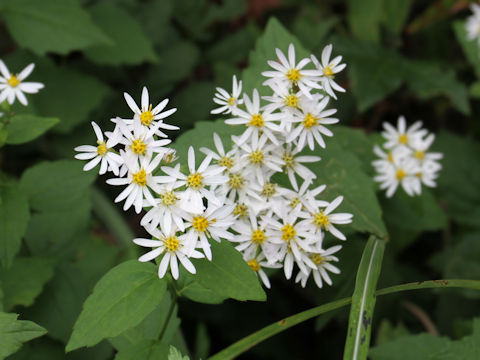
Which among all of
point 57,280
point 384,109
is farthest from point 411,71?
point 57,280

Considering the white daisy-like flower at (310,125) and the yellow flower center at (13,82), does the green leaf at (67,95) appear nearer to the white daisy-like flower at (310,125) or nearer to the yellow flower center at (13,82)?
the yellow flower center at (13,82)

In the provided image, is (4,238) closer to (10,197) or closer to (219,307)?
(10,197)

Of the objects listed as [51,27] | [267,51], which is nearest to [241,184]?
[267,51]

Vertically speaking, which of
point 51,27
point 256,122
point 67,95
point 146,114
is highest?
point 51,27

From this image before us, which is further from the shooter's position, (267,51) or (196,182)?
(267,51)

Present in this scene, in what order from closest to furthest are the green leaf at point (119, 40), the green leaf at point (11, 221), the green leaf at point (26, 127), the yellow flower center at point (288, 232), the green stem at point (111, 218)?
the yellow flower center at point (288, 232)
the green leaf at point (11, 221)
the green leaf at point (26, 127)
the green stem at point (111, 218)
the green leaf at point (119, 40)

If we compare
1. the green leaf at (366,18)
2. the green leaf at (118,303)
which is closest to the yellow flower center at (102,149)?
the green leaf at (118,303)

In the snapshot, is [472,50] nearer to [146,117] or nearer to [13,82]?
[146,117]
